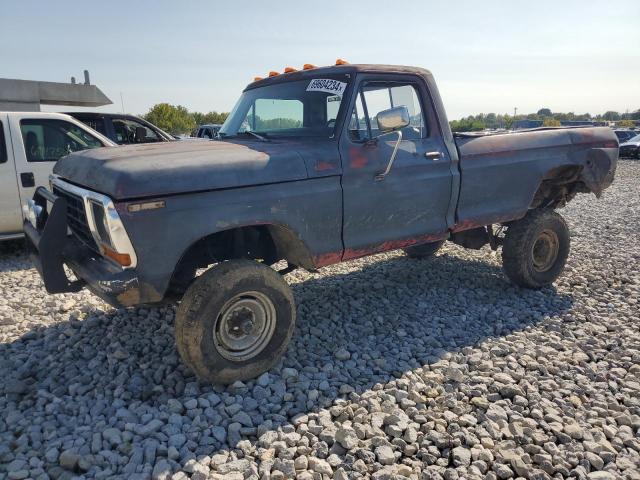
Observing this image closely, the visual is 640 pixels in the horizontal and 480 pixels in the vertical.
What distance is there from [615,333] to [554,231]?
1.37 m

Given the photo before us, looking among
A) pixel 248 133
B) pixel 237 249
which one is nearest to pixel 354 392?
pixel 237 249

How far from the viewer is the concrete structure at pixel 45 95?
18859 millimetres

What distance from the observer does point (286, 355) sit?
12.4 feet

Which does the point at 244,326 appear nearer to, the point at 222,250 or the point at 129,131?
the point at 222,250

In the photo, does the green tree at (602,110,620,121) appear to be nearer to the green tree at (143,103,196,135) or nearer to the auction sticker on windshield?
the green tree at (143,103,196,135)

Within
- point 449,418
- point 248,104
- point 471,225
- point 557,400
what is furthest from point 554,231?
point 248,104

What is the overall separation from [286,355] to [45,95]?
21256 mm

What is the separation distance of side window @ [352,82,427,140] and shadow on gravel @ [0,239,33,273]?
4797 mm

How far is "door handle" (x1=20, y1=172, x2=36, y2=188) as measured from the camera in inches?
246

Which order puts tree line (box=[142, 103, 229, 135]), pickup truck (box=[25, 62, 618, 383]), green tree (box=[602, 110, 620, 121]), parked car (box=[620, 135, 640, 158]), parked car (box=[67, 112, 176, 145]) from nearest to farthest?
pickup truck (box=[25, 62, 618, 383]), parked car (box=[67, 112, 176, 145]), parked car (box=[620, 135, 640, 158]), tree line (box=[142, 103, 229, 135]), green tree (box=[602, 110, 620, 121])

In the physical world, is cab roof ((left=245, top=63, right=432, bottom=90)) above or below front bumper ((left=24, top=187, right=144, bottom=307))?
above

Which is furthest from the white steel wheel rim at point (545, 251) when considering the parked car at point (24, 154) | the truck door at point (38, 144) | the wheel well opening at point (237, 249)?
the parked car at point (24, 154)

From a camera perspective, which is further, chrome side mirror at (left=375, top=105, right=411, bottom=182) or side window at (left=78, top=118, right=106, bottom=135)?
side window at (left=78, top=118, right=106, bottom=135)

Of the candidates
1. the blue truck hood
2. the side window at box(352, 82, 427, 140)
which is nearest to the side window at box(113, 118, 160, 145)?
the blue truck hood
